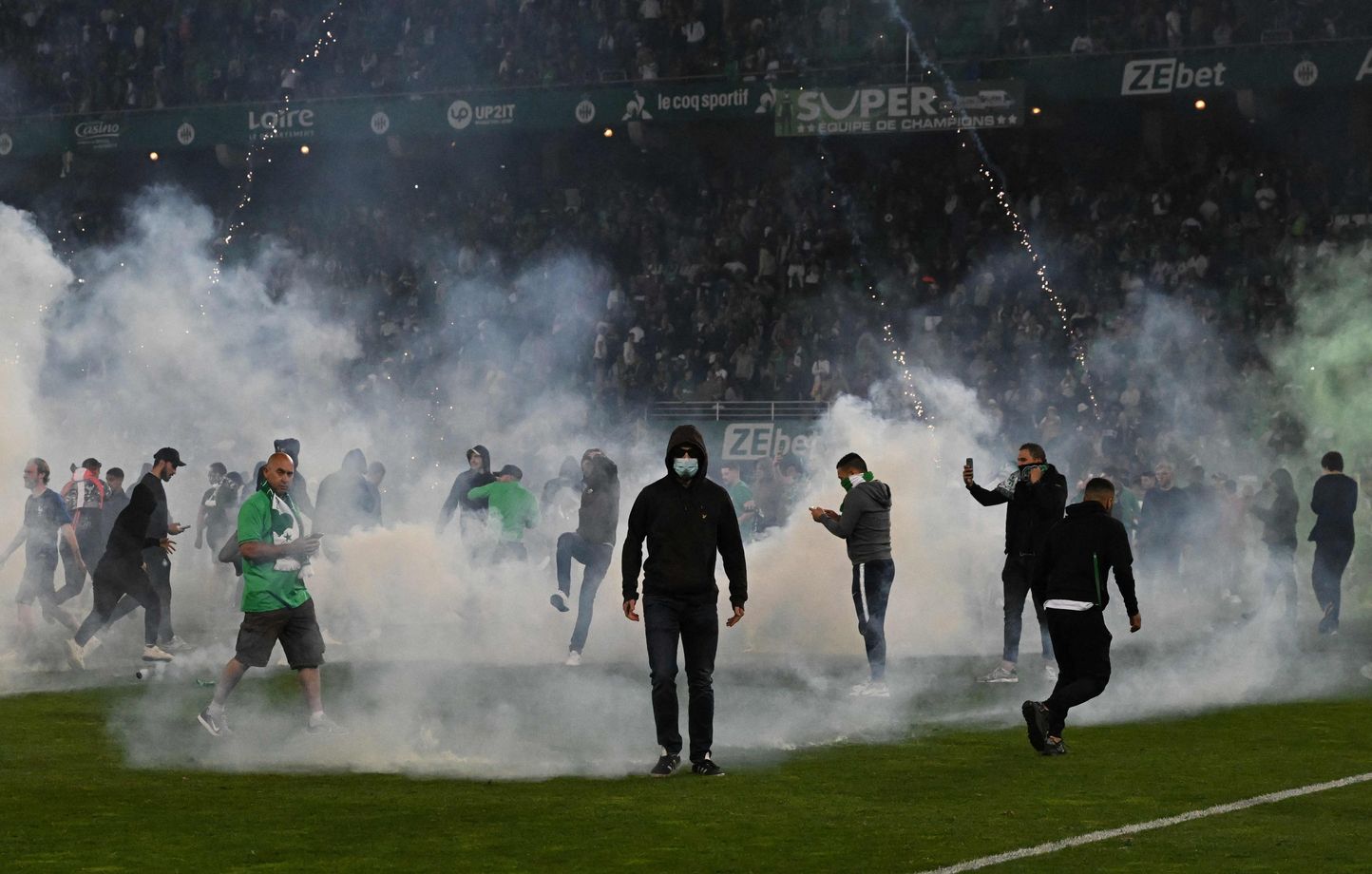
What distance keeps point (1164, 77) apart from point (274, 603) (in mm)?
23931

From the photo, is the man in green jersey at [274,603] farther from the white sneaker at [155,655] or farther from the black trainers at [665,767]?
the white sneaker at [155,655]

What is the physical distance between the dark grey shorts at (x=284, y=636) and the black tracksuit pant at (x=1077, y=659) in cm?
394

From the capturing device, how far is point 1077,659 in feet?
33.1

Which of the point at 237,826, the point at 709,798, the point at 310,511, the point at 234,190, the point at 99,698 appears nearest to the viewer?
the point at 237,826

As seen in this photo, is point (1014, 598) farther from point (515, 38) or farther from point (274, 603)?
point (515, 38)

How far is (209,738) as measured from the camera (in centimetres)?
1077

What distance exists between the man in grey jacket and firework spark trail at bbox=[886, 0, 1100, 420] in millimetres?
Answer: 15640

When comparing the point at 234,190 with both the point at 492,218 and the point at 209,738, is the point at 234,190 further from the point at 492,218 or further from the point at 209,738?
the point at 209,738

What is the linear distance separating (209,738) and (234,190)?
102ft

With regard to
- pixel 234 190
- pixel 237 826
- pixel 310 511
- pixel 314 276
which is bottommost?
pixel 237 826

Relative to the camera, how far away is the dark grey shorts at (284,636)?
35.0ft

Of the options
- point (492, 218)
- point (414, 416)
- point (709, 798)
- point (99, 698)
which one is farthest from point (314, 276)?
point (709, 798)

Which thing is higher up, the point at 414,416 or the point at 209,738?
the point at 414,416

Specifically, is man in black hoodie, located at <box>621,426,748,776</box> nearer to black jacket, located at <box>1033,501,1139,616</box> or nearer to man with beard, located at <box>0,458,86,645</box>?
black jacket, located at <box>1033,501,1139,616</box>
